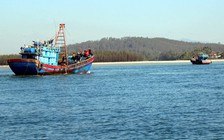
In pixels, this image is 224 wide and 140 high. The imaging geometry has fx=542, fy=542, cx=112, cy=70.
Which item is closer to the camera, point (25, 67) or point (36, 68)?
point (25, 67)

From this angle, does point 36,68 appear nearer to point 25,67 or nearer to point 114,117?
point 25,67

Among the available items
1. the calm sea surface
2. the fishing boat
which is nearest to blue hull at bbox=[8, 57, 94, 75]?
the fishing boat

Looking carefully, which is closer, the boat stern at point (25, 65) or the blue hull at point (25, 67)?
the boat stern at point (25, 65)

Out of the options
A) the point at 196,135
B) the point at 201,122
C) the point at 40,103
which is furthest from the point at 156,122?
the point at 40,103

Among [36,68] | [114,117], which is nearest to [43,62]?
[36,68]

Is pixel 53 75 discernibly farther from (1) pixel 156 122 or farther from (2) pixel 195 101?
(1) pixel 156 122

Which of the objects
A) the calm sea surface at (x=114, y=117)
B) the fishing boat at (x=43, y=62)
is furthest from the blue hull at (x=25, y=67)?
the calm sea surface at (x=114, y=117)

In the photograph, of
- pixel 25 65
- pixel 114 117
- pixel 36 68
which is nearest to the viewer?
pixel 114 117

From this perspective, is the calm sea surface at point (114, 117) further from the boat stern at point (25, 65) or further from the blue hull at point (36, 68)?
the blue hull at point (36, 68)

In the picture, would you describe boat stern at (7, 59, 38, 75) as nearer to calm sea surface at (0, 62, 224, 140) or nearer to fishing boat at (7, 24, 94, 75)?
fishing boat at (7, 24, 94, 75)

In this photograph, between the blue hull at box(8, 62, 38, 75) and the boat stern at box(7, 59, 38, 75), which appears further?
the blue hull at box(8, 62, 38, 75)

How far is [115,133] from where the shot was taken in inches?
1304

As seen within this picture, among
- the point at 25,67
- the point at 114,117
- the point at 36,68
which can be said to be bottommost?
the point at 114,117

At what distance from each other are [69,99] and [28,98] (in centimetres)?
513
